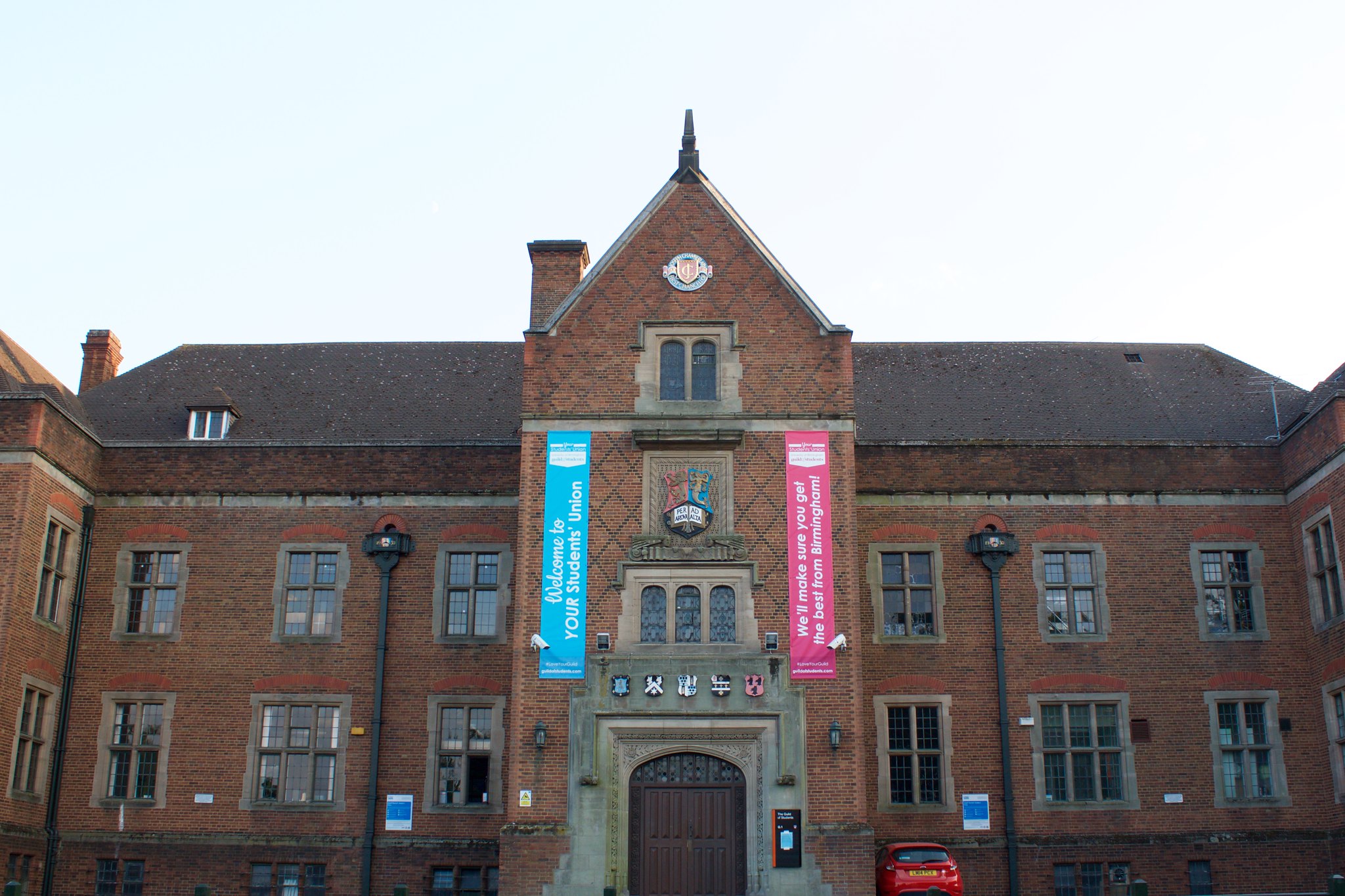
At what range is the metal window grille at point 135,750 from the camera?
87.8 ft

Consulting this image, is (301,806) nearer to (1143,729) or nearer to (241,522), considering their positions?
(241,522)

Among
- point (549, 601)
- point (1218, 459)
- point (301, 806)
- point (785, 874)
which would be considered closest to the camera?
point (785, 874)

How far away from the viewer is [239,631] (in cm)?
2758

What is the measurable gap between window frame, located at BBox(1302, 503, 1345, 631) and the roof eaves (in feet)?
46.5

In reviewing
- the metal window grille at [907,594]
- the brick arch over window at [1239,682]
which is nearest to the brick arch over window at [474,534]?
the metal window grille at [907,594]

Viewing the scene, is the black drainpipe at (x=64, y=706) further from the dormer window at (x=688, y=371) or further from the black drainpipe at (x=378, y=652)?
the dormer window at (x=688, y=371)

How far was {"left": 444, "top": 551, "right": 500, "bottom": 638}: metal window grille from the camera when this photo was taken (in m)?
27.6

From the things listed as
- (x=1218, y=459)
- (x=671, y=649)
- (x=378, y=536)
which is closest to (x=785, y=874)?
(x=671, y=649)

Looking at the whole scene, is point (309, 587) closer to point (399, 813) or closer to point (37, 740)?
point (399, 813)

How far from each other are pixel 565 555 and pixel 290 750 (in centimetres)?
722

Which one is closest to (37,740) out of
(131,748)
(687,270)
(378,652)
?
(131,748)

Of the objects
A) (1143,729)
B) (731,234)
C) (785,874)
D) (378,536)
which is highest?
(731,234)

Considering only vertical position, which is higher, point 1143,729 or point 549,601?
point 549,601

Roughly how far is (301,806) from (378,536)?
5470 mm
